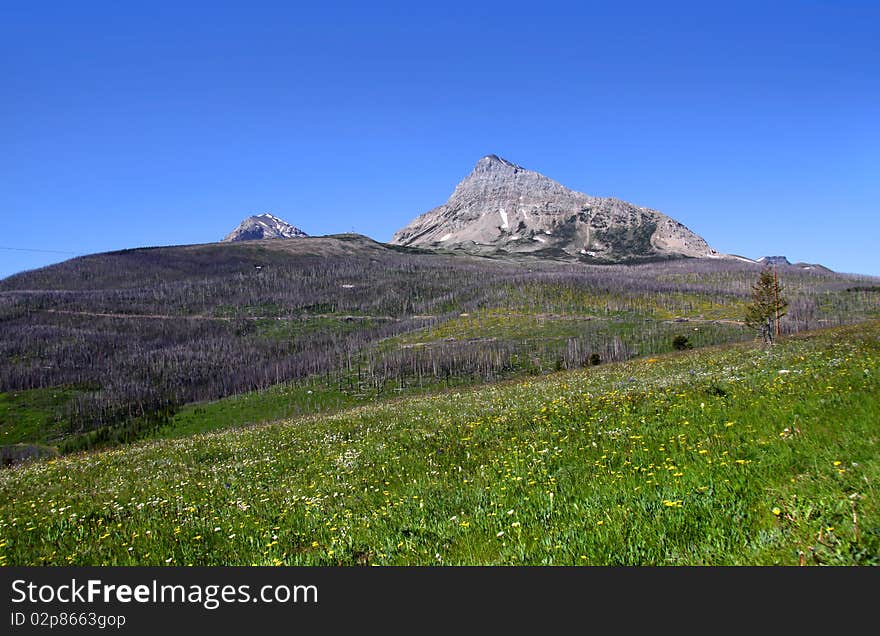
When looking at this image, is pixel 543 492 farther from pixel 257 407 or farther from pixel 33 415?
pixel 33 415

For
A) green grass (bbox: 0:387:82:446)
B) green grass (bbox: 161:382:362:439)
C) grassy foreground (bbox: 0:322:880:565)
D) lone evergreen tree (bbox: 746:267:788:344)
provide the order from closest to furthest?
grassy foreground (bbox: 0:322:880:565)
lone evergreen tree (bbox: 746:267:788:344)
green grass (bbox: 161:382:362:439)
green grass (bbox: 0:387:82:446)

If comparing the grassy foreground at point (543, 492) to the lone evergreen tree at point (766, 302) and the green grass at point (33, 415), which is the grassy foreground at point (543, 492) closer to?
the lone evergreen tree at point (766, 302)

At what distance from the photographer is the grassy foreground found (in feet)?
21.3

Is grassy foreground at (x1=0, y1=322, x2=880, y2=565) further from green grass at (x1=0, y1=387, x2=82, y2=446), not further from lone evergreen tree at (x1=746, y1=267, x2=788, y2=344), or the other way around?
green grass at (x1=0, y1=387, x2=82, y2=446)

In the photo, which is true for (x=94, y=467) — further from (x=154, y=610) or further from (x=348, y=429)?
(x=154, y=610)

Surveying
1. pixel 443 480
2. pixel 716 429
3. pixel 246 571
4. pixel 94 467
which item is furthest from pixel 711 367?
pixel 94 467

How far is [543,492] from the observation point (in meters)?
9.27

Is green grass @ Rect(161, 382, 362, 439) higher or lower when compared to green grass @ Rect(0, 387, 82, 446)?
higher

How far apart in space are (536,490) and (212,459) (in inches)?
641

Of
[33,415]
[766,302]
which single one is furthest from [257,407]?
[766,302]

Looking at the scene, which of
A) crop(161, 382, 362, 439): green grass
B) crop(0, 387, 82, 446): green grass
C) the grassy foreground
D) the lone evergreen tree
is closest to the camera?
the grassy foreground

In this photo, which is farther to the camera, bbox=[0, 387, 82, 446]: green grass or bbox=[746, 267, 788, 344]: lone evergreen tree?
bbox=[0, 387, 82, 446]: green grass

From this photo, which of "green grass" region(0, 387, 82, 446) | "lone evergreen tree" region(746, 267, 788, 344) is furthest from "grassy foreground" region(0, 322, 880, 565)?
"green grass" region(0, 387, 82, 446)

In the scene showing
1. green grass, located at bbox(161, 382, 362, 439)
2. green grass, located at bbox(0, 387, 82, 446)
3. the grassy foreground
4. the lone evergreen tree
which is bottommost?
green grass, located at bbox(0, 387, 82, 446)
